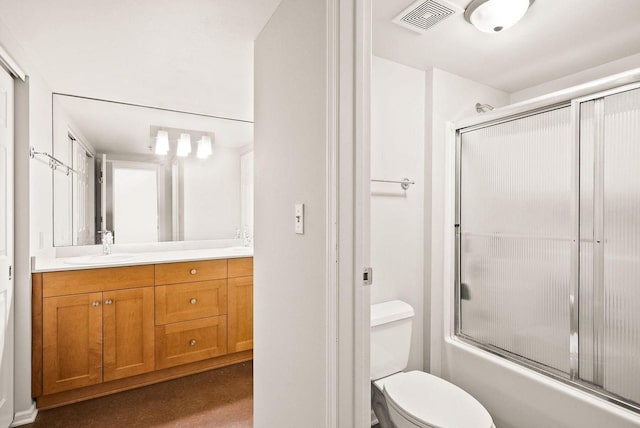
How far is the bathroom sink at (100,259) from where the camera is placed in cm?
223

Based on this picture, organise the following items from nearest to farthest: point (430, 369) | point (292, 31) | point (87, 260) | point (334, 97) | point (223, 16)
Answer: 1. point (334, 97)
2. point (292, 31)
3. point (223, 16)
4. point (430, 369)
5. point (87, 260)

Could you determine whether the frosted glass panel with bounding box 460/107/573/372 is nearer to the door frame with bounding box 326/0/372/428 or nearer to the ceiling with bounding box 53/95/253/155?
the door frame with bounding box 326/0/372/428

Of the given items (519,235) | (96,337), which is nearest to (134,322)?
(96,337)

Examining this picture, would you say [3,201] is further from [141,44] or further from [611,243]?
[611,243]

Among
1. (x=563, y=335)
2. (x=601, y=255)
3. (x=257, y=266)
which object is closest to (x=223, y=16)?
(x=257, y=266)

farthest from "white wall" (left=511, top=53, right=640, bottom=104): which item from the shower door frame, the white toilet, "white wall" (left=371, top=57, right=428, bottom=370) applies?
the white toilet

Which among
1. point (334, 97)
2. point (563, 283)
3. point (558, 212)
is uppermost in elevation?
point (334, 97)

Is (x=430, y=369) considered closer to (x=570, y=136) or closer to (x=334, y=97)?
(x=570, y=136)

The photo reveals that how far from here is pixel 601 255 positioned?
151 centimetres

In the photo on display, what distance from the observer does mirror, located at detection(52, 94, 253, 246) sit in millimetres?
2516

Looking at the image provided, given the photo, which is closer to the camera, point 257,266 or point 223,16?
point 223,16

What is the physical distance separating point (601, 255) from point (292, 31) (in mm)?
1712

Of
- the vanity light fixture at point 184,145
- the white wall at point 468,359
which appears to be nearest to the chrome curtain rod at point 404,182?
the white wall at point 468,359

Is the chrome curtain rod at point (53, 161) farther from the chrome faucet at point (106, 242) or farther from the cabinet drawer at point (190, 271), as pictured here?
the cabinet drawer at point (190, 271)
